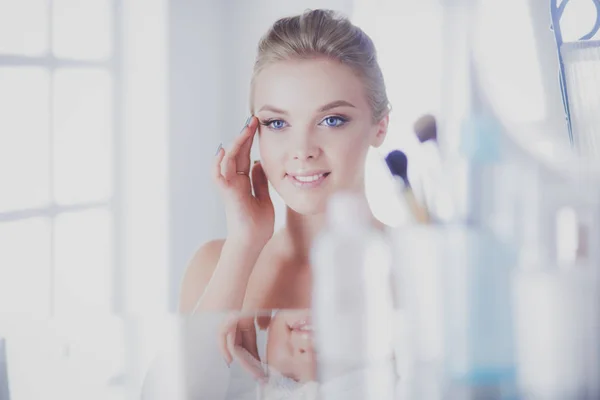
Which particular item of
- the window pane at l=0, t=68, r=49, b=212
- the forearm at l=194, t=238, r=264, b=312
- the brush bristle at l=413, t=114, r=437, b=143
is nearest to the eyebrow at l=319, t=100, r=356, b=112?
the brush bristle at l=413, t=114, r=437, b=143

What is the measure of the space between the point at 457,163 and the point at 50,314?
64 centimetres

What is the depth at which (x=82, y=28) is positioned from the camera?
103 centimetres

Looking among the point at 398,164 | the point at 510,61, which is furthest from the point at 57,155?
the point at 510,61

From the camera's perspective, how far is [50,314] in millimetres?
1035

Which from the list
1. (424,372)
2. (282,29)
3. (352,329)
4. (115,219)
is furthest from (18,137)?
(424,372)

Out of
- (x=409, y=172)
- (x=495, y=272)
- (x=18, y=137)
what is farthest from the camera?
(x=18, y=137)

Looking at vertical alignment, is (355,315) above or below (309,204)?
below

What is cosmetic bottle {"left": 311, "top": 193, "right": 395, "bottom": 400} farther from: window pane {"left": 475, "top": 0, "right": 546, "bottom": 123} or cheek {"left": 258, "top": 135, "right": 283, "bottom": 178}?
window pane {"left": 475, "top": 0, "right": 546, "bottom": 123}

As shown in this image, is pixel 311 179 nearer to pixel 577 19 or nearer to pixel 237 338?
pixel 237 338

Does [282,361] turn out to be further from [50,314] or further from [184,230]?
[50,314]

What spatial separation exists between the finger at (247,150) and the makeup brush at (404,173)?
192 mm

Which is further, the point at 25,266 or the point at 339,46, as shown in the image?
the point at 25,266

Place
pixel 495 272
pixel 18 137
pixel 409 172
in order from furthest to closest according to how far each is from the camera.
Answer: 1. pixel 18 137
2. pixel 409 172
3. pixel 495 272

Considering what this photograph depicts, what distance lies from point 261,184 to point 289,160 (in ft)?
0.17
